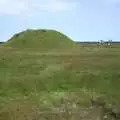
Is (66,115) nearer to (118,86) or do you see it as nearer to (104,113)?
(104,113)

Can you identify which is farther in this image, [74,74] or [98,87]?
[74,74]

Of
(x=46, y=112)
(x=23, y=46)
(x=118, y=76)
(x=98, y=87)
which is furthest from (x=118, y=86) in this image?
(x=23, y=46)

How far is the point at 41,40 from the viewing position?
10056 cm

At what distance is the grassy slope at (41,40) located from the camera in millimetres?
100812

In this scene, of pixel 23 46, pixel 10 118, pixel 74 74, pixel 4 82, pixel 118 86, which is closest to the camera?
pixel 10 118

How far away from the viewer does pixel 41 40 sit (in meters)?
101

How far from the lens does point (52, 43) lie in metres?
102

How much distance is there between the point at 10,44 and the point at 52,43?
443 inches

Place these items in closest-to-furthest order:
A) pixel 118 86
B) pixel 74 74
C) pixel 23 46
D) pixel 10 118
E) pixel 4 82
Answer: pixel 10 118 < pixel 118 86 < pixel 4 82 < pixel 74 74 < pixel 23 46

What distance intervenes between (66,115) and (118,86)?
987 cm

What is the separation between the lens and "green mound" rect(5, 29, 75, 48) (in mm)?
100812

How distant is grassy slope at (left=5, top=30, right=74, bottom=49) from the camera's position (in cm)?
10081

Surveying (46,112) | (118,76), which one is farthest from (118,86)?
(46,112)

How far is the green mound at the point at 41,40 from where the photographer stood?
100812 millimetres
